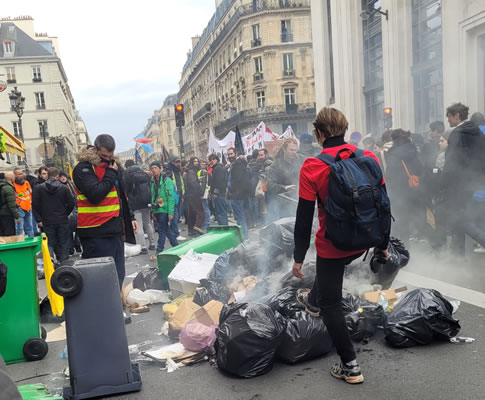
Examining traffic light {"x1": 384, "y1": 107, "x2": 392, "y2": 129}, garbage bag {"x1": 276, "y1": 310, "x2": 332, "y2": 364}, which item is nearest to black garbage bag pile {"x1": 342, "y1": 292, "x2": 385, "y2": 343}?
garbage bag {"x1": 276, "y1": 310, "x2": 332, "y2": 364}

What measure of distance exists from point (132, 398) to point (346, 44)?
1911cm

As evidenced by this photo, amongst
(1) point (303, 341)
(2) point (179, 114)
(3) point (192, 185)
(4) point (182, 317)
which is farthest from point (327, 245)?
(2) point (179, 114)

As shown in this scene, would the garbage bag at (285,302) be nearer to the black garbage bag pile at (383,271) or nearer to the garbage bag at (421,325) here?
the garbage bag at (421,325)

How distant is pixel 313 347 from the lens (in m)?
3.60

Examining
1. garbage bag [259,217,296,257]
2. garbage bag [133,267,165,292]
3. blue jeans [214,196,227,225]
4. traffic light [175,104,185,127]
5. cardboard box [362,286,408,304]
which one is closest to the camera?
cardboard box [362,286,408,304]

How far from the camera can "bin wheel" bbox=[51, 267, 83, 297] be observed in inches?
123

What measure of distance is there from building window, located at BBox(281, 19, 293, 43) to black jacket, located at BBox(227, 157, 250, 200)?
140 feet

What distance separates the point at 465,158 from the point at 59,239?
6364 millimetres

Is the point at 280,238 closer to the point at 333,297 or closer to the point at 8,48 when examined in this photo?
the point at 333,297

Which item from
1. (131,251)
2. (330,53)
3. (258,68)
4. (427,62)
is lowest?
(131,251)

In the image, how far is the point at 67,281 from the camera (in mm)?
3166

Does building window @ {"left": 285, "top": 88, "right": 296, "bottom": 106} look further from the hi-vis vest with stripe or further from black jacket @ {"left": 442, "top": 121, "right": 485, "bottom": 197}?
the hi-vis vest with stripe

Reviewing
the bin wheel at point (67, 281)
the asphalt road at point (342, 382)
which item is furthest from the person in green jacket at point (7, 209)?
the bin wheel at point (67, 281)

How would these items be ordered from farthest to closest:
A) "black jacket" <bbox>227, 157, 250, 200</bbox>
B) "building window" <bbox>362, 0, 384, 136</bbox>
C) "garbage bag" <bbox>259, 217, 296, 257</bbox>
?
1. "building window" <bbox>362, 0, 384, 136</bbox>
2. "black jacket" <bbox>227, 157, 250, 200</bbox>
3. "garbage bag" <bbox>259, 217, 296, 257</bbox>
